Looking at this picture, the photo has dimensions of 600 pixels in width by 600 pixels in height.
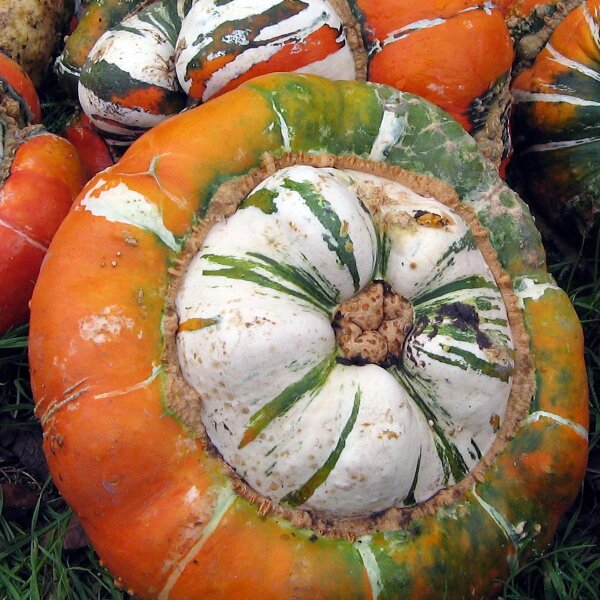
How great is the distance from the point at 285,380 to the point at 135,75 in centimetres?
103

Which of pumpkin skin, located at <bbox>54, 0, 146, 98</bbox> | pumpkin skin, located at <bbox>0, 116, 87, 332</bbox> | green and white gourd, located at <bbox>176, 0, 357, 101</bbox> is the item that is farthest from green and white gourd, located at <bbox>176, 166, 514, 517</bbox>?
pumpkin skin, located at <bbox>54, 0, 146, 98</bbox>

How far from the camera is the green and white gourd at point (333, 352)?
1.38 meters

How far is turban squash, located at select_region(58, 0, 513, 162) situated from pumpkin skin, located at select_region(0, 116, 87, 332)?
0.74ft

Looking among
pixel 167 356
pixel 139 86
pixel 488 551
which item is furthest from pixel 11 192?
pixel 488 551

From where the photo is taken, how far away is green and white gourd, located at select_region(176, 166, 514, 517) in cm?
138

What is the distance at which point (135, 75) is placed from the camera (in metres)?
1.99

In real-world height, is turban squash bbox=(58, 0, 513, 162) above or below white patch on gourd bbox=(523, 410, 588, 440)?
above

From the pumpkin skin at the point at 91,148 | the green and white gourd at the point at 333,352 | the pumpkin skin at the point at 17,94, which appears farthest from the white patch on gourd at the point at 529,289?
the pumpkin skin at the point at 17,94

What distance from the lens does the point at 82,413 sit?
1.43 meters

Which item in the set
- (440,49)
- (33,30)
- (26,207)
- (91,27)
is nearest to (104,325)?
(26,207)

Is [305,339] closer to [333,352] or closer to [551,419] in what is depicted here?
[333,352]

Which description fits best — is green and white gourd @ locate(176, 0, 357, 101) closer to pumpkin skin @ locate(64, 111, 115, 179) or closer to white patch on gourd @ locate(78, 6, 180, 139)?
white patch on gourd @ locate(78, 6, 180, 139)

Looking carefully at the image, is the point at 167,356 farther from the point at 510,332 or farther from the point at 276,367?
the point at 510,332

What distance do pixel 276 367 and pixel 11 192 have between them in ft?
3.05
